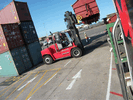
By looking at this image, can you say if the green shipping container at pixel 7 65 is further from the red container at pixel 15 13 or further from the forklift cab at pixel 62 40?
the forklift cab at pixel 62 40

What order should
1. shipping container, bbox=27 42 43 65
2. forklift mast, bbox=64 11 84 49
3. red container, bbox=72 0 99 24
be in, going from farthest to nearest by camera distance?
shipping container, bbox=27 42 43 65, forklift mast, bbox=64 11 84 49, red container, bbox=72 0 99 24

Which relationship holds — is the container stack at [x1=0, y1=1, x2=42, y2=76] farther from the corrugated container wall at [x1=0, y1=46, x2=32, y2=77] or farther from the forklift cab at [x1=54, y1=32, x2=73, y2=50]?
the forklift cab at [x1=54, y1=32, x2=73, y2=50]

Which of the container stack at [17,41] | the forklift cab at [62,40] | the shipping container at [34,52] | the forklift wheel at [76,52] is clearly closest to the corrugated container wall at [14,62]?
the container stack at [17,41]

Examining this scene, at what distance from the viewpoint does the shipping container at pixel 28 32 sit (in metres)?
11.7

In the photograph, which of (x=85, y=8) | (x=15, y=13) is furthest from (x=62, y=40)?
(x=15, y=13)

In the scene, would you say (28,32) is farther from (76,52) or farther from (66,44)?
(76,52)

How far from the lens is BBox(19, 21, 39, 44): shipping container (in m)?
11.7

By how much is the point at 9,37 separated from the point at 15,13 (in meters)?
3.13

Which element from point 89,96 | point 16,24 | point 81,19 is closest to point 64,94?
point 89,96

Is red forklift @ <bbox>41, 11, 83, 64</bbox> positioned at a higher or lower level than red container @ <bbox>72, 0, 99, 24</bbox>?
lower

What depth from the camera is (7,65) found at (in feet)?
33.7

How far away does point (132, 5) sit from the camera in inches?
56.7

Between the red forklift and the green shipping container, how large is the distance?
127 inches

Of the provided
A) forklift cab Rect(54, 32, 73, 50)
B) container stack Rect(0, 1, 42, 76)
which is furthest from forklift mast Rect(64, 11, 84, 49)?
container stack Rect(0, 1, 42, 76)
